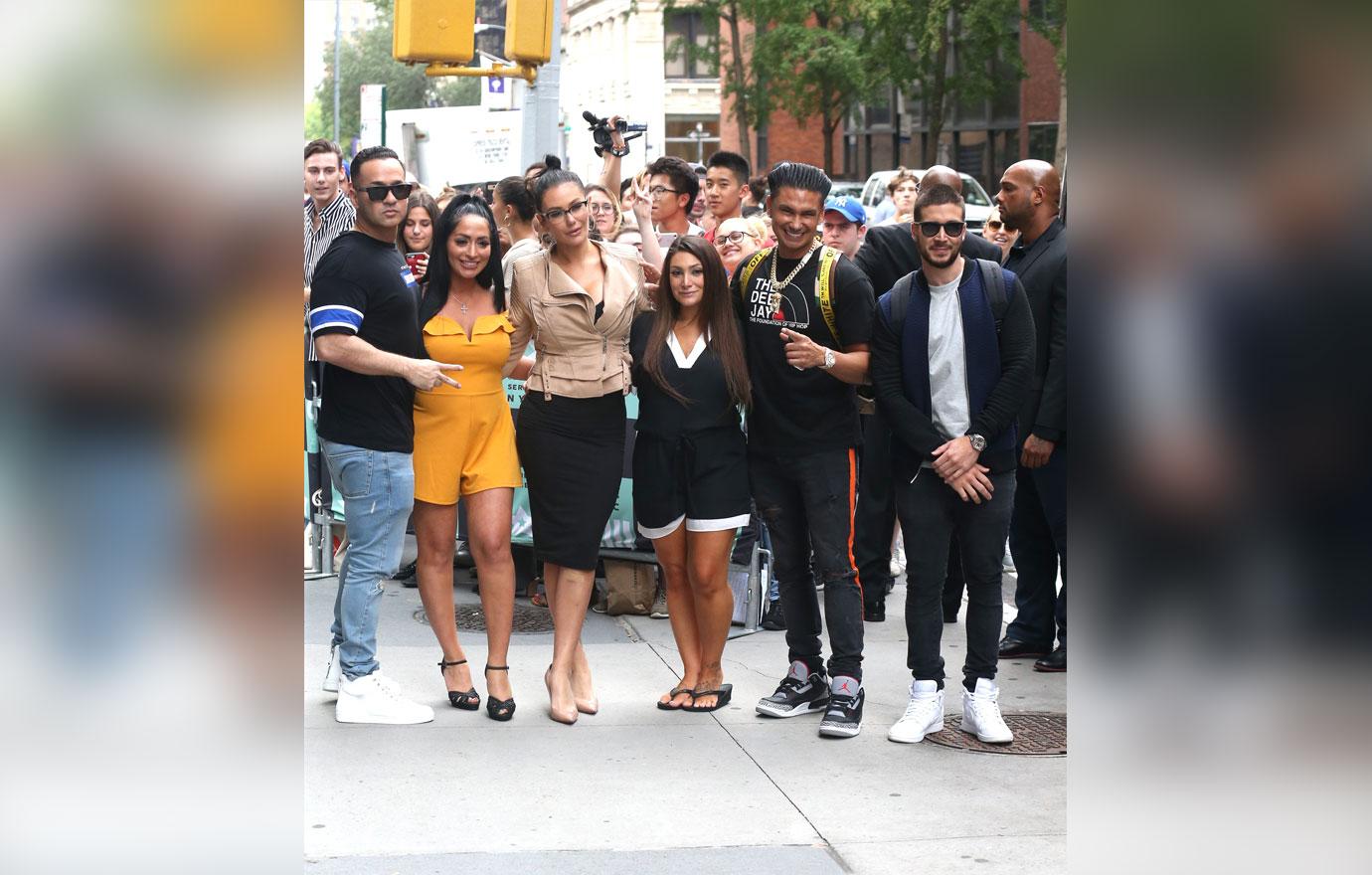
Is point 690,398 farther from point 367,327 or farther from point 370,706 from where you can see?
point 370,706

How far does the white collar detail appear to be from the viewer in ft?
20.5

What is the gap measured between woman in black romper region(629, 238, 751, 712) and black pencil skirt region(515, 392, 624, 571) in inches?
5.6

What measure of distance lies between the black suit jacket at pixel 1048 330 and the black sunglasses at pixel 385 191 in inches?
102

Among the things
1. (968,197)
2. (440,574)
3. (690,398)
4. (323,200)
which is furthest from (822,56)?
(440,574)

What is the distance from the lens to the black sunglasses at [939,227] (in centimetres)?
573

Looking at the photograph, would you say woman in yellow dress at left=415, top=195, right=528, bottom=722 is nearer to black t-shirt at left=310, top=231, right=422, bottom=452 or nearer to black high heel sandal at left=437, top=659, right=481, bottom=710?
black high heel sandal at left=437, top=659, right=481, bottom=710

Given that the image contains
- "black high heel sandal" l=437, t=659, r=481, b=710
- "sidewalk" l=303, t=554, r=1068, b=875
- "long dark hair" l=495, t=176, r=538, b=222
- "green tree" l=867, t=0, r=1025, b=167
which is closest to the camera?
"sidewalk" l=303, t=554, r=1068, b=875

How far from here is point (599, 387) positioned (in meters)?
6.24

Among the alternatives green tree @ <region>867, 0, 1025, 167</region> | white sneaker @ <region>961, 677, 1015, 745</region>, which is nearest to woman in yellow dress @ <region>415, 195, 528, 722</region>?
white sneaker @ <region>961, 677, 1015, 745</region>

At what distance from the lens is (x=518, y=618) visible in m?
8.24
